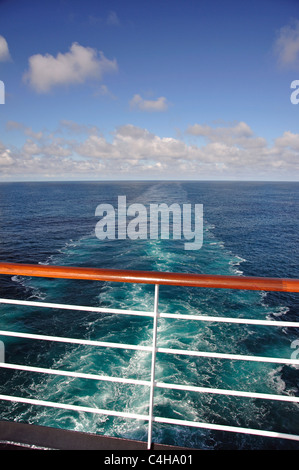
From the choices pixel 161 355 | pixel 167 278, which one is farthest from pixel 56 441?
pixel 161 355

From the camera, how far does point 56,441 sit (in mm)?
1659

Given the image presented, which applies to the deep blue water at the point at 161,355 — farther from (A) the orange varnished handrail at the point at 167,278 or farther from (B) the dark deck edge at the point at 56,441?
(A) the orange varnished handrail at the point at 167,278

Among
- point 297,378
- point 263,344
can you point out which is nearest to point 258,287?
point 297,378

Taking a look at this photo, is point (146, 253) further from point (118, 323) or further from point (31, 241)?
point (31, 241)

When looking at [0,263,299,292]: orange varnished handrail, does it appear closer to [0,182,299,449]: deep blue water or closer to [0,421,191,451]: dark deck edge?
[0,421,191,451]: dark deck edge

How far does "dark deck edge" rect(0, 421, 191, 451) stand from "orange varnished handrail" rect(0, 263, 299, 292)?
1.14 m

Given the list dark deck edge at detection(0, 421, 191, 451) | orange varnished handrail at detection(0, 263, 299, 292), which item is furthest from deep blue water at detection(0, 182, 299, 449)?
orange varnished handrail at detection(0, 263, 299, 292)

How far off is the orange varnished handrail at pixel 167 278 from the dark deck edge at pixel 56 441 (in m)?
1.14

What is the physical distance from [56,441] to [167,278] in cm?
140

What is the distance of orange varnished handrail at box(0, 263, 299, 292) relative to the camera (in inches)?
51.3

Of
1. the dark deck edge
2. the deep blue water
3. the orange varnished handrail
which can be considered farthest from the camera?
the deep blue water

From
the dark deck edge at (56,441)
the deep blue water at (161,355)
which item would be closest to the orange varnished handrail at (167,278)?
the dark deck edge at (56,441)

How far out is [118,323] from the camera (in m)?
10.2

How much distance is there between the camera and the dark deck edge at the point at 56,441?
1.61 m
